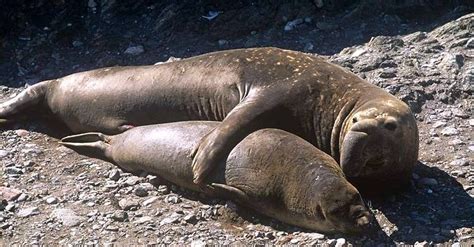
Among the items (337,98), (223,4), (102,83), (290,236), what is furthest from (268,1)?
(290,236)

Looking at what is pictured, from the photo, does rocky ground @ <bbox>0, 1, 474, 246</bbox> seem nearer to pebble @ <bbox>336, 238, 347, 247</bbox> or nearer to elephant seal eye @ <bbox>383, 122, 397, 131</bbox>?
pebble @ <bbox>336, 238, 347, 247</bbox>

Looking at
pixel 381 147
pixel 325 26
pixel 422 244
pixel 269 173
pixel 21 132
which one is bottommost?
pixel 21 132

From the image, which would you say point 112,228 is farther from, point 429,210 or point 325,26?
point 325,26

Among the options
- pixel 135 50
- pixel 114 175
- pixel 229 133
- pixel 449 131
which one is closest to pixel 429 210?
pixel 449 131

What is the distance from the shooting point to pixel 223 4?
8688 mm

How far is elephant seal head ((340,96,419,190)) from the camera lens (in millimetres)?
5496

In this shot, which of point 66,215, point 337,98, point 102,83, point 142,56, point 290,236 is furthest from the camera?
point 142,56

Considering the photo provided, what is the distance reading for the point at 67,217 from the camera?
569cm

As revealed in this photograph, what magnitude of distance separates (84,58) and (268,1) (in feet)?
5.65

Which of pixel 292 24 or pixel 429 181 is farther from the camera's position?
pixel 292 24

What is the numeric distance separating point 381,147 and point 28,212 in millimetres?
2143

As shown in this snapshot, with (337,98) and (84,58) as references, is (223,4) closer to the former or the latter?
(84,58)

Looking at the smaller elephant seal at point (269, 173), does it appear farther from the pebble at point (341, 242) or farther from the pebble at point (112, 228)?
the pebble at point (112, 228)

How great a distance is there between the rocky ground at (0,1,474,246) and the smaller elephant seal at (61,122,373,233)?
9cm
